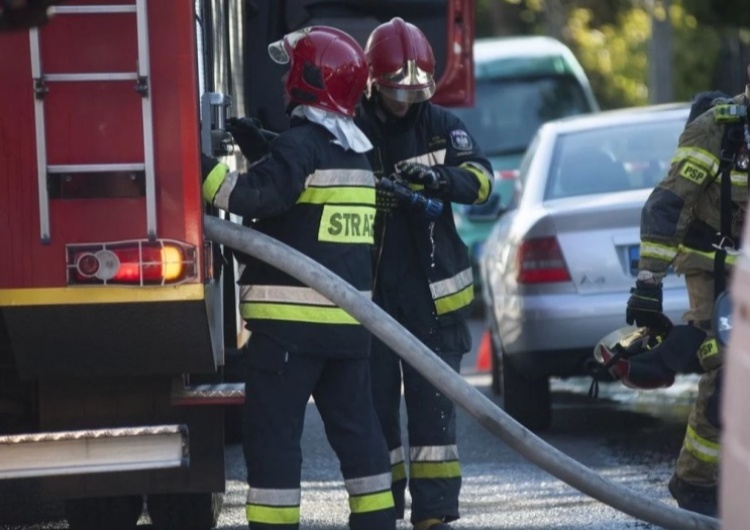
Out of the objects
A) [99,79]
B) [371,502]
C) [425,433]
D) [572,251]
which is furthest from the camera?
[572,251]

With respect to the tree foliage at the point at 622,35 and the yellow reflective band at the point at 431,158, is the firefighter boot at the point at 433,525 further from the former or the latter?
the tree foliage at the point at 622,35

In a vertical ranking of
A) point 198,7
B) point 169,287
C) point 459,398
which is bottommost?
point 459,398

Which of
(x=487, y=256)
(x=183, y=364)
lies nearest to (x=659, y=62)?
(x=487, y=256)

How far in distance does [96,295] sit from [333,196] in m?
1.01

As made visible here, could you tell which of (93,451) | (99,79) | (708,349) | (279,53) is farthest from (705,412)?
(99,79)

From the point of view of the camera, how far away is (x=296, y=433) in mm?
5961

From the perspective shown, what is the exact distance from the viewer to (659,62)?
779 inches

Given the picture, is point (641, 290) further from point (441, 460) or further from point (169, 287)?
point (169, 287)

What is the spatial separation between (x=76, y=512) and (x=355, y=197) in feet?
5.20

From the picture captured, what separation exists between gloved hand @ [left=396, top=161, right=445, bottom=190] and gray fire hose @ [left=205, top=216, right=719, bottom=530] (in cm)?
92

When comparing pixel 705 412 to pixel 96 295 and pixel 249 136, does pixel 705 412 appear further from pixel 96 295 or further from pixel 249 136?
pixel 96 295

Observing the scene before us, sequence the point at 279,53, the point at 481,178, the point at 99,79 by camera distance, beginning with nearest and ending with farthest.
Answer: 1. the point at 99,79
2. the point at 279,53
3. the point at 481,178

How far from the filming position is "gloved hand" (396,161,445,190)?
654cm

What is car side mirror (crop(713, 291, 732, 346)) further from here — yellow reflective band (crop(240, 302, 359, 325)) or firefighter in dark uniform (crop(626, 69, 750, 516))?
yellow reflective band (crop(240, 302, 359, 325))
